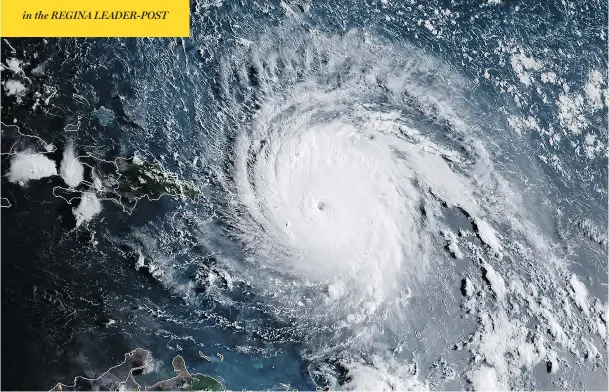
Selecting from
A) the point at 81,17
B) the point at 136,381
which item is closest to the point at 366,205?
the point at 136,381

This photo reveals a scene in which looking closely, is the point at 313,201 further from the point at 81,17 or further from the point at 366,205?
the point at 81,17

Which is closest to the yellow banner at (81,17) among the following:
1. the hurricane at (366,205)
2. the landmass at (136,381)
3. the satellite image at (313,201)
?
the satellite image at (313,201)

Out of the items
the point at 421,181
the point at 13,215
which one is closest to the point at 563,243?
the point at 421,181

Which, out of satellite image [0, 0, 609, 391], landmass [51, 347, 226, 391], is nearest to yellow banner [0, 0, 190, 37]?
satellite image [0, 0, 609, 391]

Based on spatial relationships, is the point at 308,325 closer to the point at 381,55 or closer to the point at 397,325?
the point at 397,325

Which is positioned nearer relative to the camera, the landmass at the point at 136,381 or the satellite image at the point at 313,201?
the landmass at the point at 136,381

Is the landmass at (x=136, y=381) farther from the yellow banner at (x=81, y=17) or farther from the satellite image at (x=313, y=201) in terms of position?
the yellow banner at (x=81, y=17)
